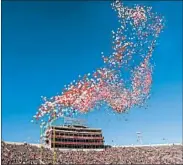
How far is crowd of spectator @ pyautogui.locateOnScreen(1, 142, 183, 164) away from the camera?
49156 mm

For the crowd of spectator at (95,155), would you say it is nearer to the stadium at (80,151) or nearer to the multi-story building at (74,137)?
the stadium at (80,151)

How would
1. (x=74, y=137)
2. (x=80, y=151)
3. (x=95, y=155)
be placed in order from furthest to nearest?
(x=74, y=137), (x=80, y=151), (x=95, y=155)

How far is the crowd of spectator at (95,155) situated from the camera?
161 ft

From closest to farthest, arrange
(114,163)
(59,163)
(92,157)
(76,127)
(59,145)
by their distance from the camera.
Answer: (59,163)
(114,163)
(92,157)
(59,145)
(76,127)

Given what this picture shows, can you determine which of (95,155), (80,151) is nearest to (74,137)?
(80,151)

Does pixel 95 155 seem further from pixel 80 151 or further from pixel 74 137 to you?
pixel 74 137

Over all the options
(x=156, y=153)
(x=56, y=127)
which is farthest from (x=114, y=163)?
(x=56, y=127)

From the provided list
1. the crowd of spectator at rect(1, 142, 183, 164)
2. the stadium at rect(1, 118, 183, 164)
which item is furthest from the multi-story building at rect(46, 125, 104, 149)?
the crowd of spectator at rect(1, 142, 183, 164)

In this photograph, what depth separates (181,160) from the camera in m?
56.7

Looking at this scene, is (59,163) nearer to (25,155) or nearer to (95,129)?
(25,155)

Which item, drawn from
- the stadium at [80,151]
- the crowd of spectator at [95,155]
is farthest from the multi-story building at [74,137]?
the crowd of spectator at [95,155]

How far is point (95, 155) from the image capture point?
60250mm

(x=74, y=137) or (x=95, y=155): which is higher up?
(x=74, y=137)

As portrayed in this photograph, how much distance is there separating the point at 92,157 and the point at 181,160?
1366cm
